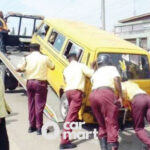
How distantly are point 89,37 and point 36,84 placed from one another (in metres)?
1.79

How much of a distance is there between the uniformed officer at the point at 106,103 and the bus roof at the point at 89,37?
1.43 meters

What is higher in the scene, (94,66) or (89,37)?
(89,37)

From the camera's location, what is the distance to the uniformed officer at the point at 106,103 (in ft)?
18.1

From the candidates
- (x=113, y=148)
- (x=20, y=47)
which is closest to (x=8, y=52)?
(x=20, y=47)

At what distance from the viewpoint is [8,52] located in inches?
441

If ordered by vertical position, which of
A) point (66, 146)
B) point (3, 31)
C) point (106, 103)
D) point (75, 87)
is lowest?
point (66, 146)

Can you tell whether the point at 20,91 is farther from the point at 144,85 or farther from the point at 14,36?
the point at 144,85

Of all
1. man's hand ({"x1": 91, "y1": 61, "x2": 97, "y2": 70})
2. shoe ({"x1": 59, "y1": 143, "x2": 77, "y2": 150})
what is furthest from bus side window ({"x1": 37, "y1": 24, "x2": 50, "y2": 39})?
shoe ({"x1": 59, "y1": 143, "x2": 77, "y2": 150})

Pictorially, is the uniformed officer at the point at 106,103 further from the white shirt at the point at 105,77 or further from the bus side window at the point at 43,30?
the bus side window at the point at 43,30
